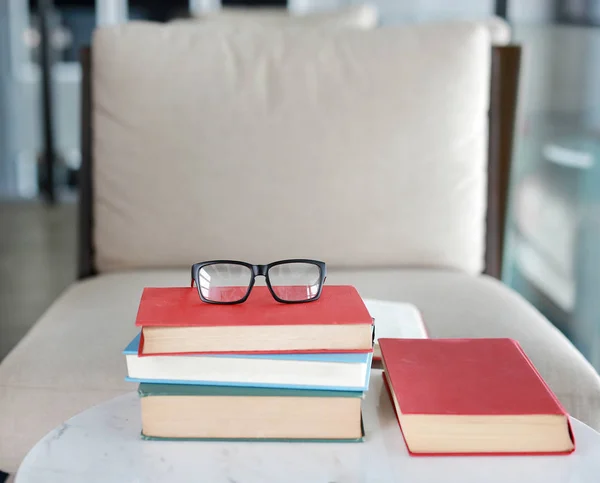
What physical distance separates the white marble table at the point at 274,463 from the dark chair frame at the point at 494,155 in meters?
0.96

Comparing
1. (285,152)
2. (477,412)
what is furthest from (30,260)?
(477,412)

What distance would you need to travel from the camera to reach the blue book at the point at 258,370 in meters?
0.59

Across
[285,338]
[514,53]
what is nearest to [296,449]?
[285,338]

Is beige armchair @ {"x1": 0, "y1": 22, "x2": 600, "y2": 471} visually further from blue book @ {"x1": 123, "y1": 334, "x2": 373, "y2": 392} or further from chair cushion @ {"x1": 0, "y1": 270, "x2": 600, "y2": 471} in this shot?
blue book @ {"x1": 123, "y1": 334, "x2": 373, "y2": 392}

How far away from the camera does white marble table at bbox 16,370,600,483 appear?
56 centimetres

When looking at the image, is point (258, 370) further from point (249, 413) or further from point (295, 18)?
point (295, 18)

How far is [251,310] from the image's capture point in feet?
2.01

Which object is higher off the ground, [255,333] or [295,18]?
[295,18]

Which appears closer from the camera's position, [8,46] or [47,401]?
[47,401]

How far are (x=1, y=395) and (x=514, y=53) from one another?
125 centimetres

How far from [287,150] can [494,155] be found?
1.53 feet

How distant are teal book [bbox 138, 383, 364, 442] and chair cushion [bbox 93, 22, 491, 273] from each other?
836mm

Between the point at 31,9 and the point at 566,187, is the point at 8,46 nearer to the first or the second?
the point at 31,9

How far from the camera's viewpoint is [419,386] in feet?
2.08
